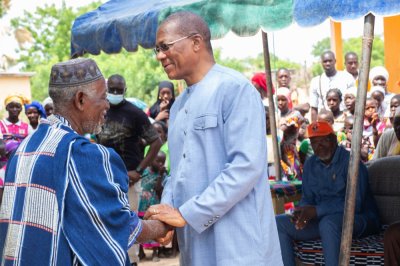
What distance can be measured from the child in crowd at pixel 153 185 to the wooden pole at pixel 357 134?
507cm

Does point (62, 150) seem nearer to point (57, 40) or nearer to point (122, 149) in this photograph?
point (122, 149)

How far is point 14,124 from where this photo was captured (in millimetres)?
11289

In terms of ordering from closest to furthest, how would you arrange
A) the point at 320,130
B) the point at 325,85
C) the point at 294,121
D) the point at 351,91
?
the point at 320,130, the point at 294,121, the point at 351,91, the point at 325,85

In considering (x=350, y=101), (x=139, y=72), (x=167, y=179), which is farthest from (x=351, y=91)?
(x=139, y=72)


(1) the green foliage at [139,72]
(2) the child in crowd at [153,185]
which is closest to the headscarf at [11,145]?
(2) the child in crowd at [153,185]

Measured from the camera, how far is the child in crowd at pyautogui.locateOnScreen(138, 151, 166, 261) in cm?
1031

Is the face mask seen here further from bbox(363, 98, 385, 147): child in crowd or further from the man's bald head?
the man's bald head

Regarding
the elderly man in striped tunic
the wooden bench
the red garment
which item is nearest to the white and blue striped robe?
the elderly man in striped tunic

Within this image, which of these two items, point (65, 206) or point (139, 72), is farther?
point (139, 72)

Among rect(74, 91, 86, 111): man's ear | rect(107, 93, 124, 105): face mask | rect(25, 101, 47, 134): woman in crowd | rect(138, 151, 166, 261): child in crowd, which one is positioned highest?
rect(74, 91, 86, 111): man's ear

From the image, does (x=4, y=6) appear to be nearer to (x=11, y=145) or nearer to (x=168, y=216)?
(x=11, y=145)

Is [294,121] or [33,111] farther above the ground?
[33,111]

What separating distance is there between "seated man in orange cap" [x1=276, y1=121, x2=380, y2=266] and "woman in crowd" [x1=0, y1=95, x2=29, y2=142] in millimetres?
4923

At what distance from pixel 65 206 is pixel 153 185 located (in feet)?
23.3
